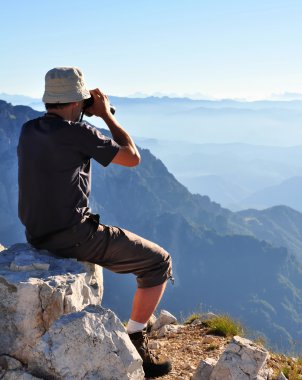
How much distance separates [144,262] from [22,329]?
181cm

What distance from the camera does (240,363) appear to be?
6363mm

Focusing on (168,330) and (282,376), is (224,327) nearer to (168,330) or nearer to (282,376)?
(168,330)

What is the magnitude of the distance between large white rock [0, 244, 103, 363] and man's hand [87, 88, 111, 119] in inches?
82.9

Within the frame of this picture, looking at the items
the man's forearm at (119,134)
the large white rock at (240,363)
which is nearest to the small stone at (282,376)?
the large white rock at (240,363)

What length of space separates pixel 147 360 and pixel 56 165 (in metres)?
2.91

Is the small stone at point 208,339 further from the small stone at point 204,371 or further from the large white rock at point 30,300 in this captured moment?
the large white rock at point 30,300

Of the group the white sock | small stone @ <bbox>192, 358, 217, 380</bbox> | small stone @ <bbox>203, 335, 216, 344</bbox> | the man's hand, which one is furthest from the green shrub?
the man's hand

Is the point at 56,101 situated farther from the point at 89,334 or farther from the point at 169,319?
the point at 169,319

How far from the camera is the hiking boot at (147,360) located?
6.51 meters

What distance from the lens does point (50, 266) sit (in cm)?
591

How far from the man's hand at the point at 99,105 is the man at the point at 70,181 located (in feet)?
0.39

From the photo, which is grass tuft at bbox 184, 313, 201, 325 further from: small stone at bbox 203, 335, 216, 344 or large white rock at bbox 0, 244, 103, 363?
large white rock at bbox 0, 244, 103, 363

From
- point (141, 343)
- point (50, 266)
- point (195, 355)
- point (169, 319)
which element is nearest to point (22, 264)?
point (50, 266)

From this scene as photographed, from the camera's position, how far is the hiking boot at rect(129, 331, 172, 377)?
6512mm
